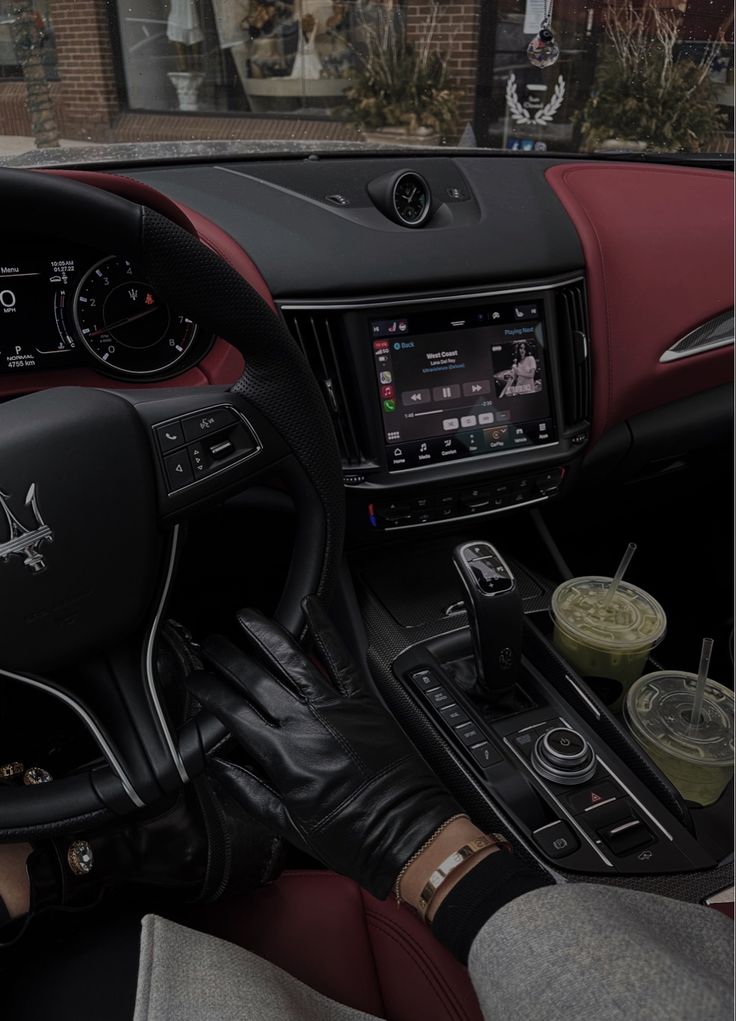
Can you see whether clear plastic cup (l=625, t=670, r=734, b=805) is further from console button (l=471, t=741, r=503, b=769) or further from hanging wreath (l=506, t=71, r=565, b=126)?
hanging wreath (l=506, t=71, r=565, b=126)

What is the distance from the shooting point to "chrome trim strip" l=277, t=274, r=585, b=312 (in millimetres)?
1354

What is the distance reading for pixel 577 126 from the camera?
6.31ft

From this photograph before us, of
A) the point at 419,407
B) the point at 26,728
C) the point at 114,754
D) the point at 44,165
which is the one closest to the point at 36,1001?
the point at 114,754

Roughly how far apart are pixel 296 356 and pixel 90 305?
0.33 meters

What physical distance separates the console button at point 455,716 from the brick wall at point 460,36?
4.34 feet

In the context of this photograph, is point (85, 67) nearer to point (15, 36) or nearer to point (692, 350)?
point (15, 36)

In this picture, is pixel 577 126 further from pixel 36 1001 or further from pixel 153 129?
pixel 36 1001

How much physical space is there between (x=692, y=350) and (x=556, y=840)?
Result: 102cm

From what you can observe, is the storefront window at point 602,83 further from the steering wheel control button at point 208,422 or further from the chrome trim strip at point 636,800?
the chrome trim strip at point 636,800

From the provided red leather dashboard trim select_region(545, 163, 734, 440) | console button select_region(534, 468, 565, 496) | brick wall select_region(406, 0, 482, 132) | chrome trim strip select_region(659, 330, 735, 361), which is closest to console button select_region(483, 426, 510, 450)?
A: console button select_region(534, 468, 565, 496)

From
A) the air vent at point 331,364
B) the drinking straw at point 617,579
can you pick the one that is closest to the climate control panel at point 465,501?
the air vent at point 331,364

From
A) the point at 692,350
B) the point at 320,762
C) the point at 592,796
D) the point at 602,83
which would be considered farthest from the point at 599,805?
the point at 602,83

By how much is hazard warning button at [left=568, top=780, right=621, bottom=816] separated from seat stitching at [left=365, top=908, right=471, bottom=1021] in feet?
1.01

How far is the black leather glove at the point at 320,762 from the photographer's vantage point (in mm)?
923
